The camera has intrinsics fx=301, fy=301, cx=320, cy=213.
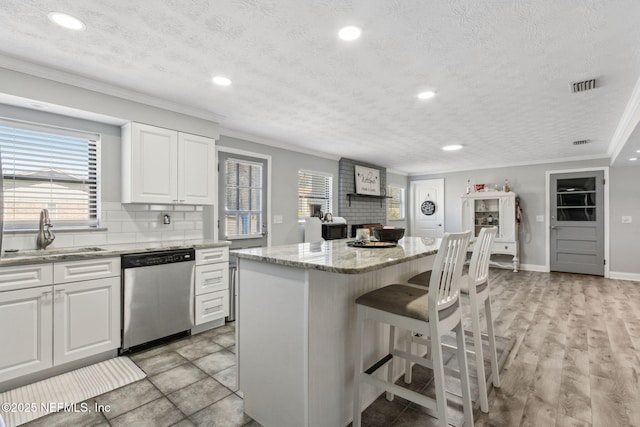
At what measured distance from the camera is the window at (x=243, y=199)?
4.12 m

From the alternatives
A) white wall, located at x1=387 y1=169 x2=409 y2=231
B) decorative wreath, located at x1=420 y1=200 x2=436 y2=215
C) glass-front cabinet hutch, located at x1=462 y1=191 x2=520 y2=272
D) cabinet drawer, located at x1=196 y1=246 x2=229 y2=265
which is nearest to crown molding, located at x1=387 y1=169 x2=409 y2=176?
white wall, located at x1=387 y1=169 x2=409 y2=231

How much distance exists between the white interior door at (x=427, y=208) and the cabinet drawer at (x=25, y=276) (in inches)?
293

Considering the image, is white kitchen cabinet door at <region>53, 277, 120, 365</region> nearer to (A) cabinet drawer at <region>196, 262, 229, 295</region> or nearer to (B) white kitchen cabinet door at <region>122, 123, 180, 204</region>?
(A) cabinet drawer at <region>196, 262, 229, 295</region>

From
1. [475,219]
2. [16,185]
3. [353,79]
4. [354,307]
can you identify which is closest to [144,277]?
[16,185]

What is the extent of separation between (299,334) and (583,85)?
3.13 metres

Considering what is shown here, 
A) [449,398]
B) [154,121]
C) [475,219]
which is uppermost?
[154,121]

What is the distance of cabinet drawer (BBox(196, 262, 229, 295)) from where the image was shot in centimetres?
310

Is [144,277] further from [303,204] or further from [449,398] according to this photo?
[303,204]

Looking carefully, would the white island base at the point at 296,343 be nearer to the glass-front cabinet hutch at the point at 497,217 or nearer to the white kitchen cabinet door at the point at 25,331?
the white kitchen cabinet door at the point at 25,331

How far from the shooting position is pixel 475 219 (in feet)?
22.5

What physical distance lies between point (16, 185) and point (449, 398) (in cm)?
381

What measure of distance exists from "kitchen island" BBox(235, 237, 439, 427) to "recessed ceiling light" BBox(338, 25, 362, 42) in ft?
4.62

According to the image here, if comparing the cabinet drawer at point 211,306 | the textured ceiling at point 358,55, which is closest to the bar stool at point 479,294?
the textured ceiling at point 358,55

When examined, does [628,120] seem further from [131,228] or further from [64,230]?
[64,230]
